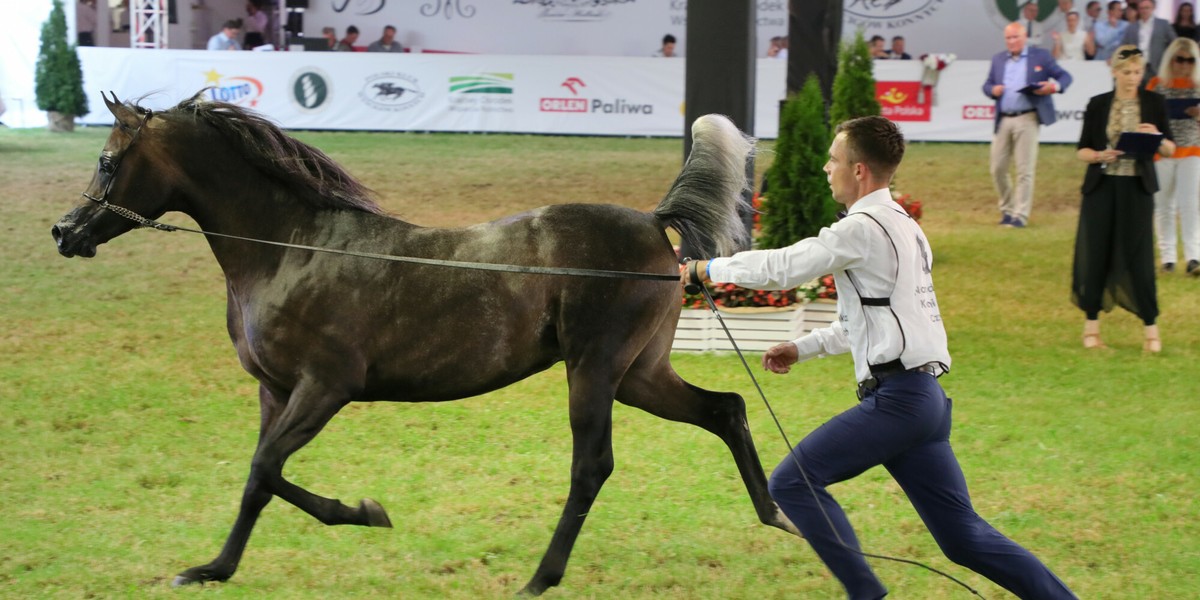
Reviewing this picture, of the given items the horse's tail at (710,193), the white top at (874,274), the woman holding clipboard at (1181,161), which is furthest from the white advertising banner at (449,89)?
the white top at (874,274)

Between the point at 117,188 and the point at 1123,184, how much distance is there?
7083 mm

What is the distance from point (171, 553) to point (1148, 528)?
433 cm

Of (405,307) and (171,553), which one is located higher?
(405,307)

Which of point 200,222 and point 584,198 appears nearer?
point 200,222

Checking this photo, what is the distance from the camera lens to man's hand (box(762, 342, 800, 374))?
4.47m

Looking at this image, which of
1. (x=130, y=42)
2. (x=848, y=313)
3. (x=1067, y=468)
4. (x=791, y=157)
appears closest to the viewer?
(x=848, y=313)

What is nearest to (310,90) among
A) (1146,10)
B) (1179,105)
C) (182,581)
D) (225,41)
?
(225,41)

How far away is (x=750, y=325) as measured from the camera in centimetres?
941

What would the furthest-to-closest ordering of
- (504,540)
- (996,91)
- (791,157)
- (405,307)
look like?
(996,91) → (791,157) → (504,540) → (405,307)

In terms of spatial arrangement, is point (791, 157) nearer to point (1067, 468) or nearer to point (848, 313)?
point (1067, 468)

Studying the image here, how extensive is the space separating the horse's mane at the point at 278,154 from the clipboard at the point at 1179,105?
7813mm

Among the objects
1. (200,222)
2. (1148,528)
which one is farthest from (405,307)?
(1148,528)

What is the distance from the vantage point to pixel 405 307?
5.02 meters

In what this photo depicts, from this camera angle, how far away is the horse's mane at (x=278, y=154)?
5113mm
